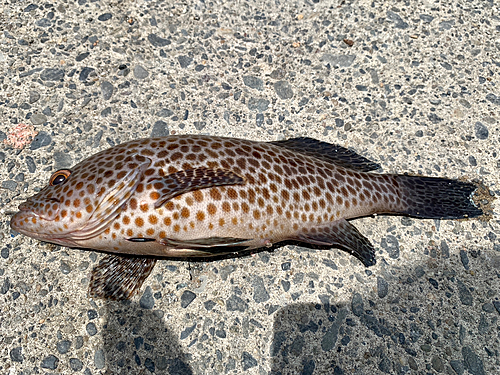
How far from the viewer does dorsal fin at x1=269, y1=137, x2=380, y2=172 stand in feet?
13.5

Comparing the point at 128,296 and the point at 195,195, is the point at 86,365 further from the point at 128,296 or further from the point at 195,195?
the point at 195,195

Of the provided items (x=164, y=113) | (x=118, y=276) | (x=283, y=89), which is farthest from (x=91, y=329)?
(x=283, y=89)

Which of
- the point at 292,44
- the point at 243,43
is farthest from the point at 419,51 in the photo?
→ the point at 243,43

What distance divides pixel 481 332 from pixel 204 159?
10.4ft

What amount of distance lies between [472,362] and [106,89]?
496cm

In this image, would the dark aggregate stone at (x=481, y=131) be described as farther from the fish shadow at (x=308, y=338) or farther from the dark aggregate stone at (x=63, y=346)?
the dark aggregate stone at (x=63, y=346)

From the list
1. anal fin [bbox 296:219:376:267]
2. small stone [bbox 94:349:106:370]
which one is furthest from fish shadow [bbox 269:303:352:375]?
small stone [bbox 94:349:106:370]

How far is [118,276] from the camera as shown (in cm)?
360

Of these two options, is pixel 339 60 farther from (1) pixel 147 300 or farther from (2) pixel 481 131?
(1) pixel 147 300

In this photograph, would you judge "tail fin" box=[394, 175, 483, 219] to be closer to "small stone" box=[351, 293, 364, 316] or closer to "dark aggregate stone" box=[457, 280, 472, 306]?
"dark aggregate stone" box=[457, 280, 472, 306]

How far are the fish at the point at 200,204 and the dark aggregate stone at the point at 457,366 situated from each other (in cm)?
113

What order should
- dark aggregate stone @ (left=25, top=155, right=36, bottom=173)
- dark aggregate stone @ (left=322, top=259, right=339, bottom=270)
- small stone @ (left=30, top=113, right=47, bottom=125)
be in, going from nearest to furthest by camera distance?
dark aggregate stone @ (left=322, top=259, right=339, bottom=270) → dark aggregate stone @ (left=25, top=155, right=36, bottom=173) → small stone @ (left=30, top=113, right=47, bottom=125)

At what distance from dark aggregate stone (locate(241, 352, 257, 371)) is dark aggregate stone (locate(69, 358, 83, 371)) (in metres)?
1.45

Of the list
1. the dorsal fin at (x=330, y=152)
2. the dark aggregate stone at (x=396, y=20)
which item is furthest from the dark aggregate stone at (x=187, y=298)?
the dark aggregate stone at (x=396, y=20)
